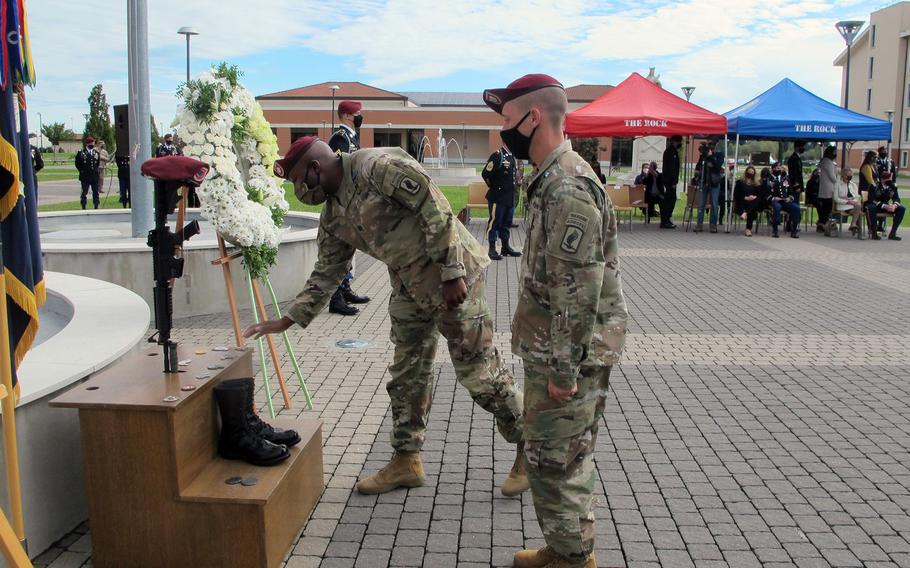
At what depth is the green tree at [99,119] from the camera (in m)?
58.5

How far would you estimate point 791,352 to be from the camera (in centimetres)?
747

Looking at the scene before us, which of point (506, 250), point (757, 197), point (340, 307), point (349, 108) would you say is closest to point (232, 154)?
point (349, 108)

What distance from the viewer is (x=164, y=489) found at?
10.9 ft

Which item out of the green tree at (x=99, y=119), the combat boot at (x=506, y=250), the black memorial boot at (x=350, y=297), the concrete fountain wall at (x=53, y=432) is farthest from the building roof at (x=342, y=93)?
the concrete fountain wall at (x=53, y=432)

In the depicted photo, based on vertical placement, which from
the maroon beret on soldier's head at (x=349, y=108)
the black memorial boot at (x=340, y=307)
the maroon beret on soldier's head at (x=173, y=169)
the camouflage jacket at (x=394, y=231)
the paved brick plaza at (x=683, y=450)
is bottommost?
the paved brick plaza at (x=683, y=450)

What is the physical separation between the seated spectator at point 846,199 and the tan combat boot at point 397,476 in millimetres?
16174

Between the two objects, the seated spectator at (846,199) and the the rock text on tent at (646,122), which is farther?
the seated spectator at (846,199)

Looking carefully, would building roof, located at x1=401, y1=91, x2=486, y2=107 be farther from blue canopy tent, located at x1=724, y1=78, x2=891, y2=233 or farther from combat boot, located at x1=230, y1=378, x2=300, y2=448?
combat boot, located at x1=230, y1=378, x2=300, y2=448

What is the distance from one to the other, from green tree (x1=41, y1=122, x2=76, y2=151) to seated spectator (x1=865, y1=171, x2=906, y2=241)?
74.3 meters

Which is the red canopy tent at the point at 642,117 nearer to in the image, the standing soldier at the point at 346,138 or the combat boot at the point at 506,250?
the combat boot at the point at 506,250

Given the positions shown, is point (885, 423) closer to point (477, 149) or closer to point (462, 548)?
point (462, 548)

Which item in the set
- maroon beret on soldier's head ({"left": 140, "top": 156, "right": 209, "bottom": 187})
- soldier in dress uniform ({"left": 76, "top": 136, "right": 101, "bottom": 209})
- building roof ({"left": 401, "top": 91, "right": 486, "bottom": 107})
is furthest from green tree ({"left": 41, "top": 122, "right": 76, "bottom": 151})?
maroon beret on soldier's head ({"left": 140, "top": 156, "right": 209, "bottom": 187})

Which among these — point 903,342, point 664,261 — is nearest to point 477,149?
point 664,261

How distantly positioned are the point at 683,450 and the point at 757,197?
14802 mm
